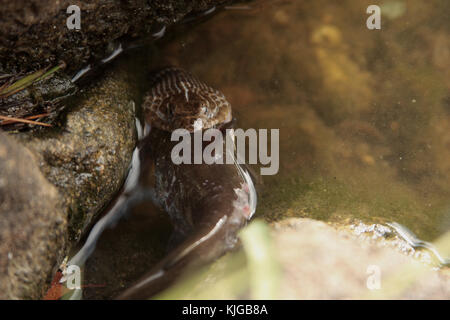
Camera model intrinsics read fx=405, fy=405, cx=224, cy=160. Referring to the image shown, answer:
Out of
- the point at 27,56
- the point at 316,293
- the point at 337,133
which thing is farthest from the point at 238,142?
the point at 27,56

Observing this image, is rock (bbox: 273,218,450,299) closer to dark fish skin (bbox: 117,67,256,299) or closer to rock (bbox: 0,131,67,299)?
dark fish skin (bbox: 117,67,256,299)

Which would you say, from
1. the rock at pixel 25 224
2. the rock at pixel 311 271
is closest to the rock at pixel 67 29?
the rock at pixel 25 224

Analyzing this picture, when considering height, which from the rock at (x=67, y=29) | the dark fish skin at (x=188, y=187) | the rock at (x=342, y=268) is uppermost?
the rock at (x=67, y=29)

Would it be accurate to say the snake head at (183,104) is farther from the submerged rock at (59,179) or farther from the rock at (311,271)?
the rock at (311,271)

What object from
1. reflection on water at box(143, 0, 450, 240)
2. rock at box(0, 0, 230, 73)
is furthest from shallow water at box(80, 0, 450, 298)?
rock at box(0, 0, 230, 73)

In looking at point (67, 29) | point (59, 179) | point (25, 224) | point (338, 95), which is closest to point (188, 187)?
point (59, 179)

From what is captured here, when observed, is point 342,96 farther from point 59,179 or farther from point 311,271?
point 59,179
